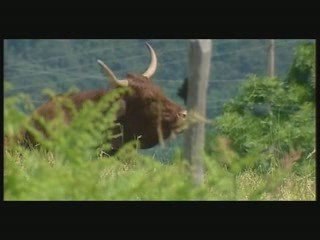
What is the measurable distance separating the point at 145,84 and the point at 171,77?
9.67m

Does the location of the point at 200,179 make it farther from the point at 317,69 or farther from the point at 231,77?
the point at 231,77

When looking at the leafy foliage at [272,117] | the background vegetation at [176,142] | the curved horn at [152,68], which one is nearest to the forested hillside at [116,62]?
the background vegetation at [176,142]

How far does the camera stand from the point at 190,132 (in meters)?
8.14

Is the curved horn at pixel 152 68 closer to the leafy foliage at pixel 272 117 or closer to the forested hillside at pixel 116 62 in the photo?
the leafy foliage at pixel 272 117

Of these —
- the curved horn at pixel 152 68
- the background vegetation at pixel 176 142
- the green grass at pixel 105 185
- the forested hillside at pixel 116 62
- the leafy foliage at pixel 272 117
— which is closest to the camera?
the green grass at pixel 105 185

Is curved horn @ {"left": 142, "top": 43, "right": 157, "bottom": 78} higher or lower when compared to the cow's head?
higher

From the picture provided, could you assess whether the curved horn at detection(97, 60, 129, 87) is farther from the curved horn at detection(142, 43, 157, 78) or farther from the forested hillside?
the forested hillside

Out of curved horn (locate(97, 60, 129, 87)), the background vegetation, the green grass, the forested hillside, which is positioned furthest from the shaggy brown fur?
the forested hillside

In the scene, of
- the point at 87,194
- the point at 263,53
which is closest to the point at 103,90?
the point at 87,194

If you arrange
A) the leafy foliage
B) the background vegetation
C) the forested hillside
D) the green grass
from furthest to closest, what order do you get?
the forested hillside < the leafy foliage < the background vegetation < the green grass

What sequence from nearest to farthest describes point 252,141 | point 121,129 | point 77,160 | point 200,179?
point 77,160
point 200,179
point 121,129
point 252,141

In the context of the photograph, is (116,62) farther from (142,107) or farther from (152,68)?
(142,107)

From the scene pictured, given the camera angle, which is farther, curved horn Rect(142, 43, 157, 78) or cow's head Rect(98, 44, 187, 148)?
curved horn Rect(142, 43, 157, 78)

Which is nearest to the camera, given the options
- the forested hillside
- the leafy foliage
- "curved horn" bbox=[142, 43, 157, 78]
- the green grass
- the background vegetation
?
the green grass
